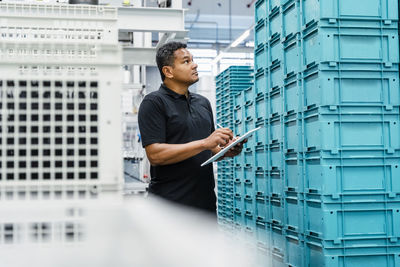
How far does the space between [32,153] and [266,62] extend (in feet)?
11.5

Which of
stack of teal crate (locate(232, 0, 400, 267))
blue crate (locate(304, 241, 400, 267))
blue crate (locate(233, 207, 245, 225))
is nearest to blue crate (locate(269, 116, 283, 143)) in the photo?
stack of teal crate (locate(232, 0, 400, 267))

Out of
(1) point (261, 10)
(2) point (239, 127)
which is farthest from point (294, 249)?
(2) point (239, 127)

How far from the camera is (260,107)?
479 cm

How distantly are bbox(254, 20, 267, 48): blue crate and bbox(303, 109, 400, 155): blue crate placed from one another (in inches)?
54.0

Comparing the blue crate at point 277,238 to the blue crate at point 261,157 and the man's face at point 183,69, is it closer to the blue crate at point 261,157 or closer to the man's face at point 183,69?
the blue crate at point 261,157

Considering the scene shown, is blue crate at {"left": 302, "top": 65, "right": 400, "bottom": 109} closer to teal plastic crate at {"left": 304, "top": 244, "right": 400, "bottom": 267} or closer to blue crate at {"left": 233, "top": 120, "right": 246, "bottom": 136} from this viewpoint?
teal plastic crate at {"left": 304, "top": 244, "right": 400, "bottom": 267}

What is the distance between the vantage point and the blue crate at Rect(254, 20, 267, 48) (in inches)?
178

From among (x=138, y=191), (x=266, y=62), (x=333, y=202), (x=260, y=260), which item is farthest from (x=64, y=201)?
(x=260, y=260)

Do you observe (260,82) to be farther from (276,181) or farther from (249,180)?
(249,180)

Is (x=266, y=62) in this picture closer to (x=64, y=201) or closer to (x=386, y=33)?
(x=386, y=33)

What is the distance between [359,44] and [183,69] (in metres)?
1.25

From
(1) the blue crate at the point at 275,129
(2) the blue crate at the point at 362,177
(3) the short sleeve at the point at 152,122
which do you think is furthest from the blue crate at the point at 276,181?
(3) the short sleeve at the point at 152,122

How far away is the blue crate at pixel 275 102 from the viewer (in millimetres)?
4168

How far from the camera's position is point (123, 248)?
3.72 feet
